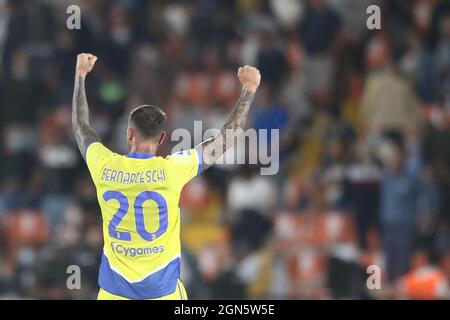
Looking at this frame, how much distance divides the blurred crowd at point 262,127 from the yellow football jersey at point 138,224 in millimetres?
4385

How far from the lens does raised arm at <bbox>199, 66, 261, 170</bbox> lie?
634 cm

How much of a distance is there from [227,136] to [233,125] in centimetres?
8

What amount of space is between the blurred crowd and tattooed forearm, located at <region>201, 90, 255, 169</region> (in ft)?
13.9

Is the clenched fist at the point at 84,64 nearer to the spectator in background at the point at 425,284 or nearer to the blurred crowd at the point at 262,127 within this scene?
the blurred crowd at the point at 262,127

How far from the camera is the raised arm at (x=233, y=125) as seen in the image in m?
6.34

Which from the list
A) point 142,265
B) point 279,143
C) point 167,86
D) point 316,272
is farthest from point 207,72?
point 142,265

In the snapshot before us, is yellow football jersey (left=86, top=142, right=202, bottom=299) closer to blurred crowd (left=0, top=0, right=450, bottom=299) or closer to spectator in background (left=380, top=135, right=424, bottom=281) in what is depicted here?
blurred crowd (left=0, top=0, right=450, bottom=299)

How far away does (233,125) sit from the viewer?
6402 mm

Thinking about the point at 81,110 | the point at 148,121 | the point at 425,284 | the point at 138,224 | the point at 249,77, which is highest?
the point at 249,77

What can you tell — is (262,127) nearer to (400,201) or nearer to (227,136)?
(400,201)

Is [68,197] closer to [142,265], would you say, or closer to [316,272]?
[316,272]

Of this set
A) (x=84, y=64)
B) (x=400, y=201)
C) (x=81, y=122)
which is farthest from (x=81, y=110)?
(x=400, y=201)

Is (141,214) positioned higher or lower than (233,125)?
lower

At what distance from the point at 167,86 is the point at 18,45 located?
6.44 ft
